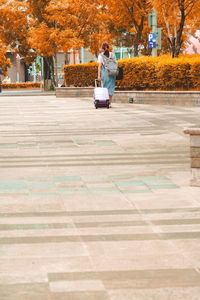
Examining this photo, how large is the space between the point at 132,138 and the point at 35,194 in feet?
16.9

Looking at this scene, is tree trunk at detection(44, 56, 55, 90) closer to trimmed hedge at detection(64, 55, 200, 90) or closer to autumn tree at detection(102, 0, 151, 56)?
autumn tree at detection(102, 0, 151, 56)

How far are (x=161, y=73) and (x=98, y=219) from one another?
→ 54.8 ft

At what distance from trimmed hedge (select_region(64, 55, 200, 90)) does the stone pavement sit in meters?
9.50

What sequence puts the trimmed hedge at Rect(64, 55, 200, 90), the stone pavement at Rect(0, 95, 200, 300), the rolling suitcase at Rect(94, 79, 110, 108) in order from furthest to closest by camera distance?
the trimmed hedge at Rect(64, 55, 200, 90)
the rolling suitcase at Rect(94, 79, 110, 108)
the stone pavement at Rect(0, 95, 200, 300)

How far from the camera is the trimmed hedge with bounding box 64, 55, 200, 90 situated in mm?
21469

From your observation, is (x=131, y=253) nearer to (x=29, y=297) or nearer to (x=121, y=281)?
(x=121, y=281)

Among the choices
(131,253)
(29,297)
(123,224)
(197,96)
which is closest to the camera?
(29,297)

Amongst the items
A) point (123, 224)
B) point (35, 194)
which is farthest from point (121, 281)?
point (35, 194)

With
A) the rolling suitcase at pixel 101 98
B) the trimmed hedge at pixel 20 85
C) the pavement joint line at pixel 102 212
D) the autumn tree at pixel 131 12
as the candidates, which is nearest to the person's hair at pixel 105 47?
the rolling suitcase at pixel 101 98

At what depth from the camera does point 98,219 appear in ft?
20.0

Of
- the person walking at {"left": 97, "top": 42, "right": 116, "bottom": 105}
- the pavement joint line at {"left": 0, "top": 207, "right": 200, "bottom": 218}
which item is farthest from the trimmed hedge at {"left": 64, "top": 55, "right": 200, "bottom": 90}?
the pavement joint line at {"left": 0, "top": 207, "right": 200, "bottom": 218}

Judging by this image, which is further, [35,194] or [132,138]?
[132,138]

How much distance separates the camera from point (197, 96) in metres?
20.6

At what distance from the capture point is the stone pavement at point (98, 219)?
14.2 feet
